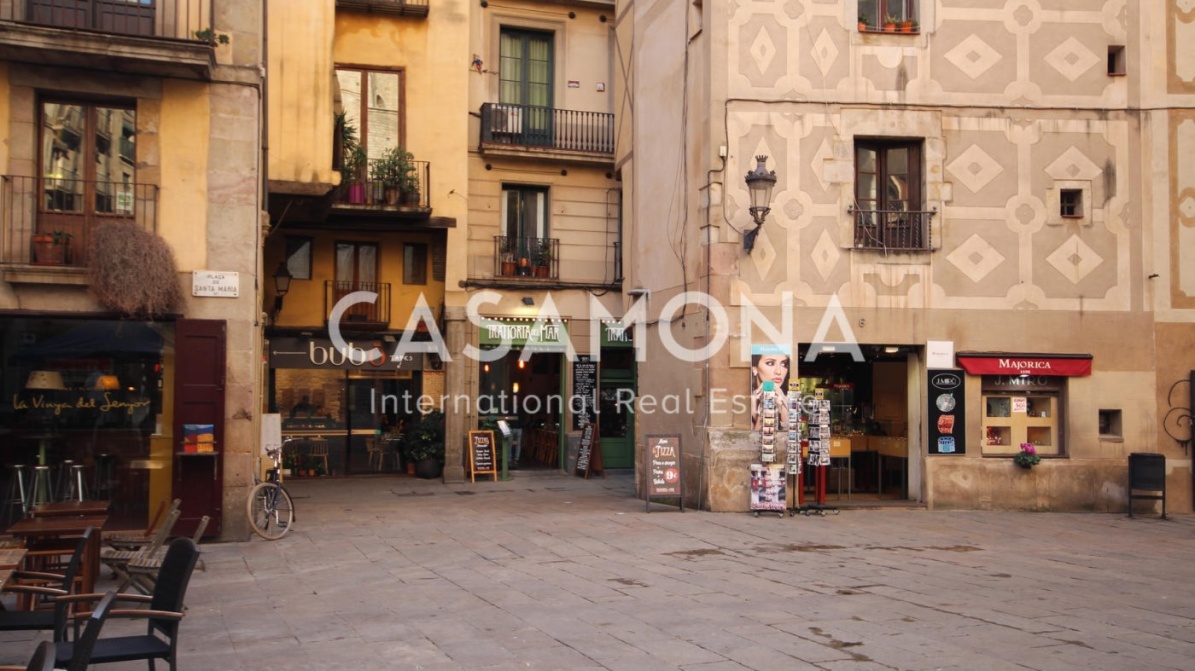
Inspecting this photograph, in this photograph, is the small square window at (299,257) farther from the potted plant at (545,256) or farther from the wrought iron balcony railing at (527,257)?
the potted plant at (545,256)

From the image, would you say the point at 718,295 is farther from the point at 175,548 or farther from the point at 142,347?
the point at 175,548

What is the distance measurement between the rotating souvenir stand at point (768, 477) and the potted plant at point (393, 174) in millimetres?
8973

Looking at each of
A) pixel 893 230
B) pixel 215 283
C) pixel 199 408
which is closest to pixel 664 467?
pixel 893 230

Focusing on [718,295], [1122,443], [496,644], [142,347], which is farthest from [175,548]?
[1122,443]

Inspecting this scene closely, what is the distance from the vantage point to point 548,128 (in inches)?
880

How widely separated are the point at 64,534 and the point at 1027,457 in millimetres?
13310

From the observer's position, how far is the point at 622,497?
18000mm

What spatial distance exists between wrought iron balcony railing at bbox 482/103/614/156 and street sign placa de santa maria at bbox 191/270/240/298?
376 inches

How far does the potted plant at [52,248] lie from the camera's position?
1239cm

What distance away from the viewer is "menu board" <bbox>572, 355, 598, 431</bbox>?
2234 cm

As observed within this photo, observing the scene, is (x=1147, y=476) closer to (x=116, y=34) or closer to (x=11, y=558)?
(x=11, y=558)

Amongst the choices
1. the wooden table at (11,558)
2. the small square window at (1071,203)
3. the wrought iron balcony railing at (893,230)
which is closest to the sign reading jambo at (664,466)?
the wrought iron balcony railing at (893,230)

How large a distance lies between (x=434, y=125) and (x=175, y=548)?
15.9 metres

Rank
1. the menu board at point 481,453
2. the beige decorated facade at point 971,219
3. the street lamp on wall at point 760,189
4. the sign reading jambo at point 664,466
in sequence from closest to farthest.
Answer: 1. the street lamp on wall at point 760,189
2. the sign reading jambo at point 664,466
3. the beige decorated facade at point 971,219
4. the menu board at point 481,453
